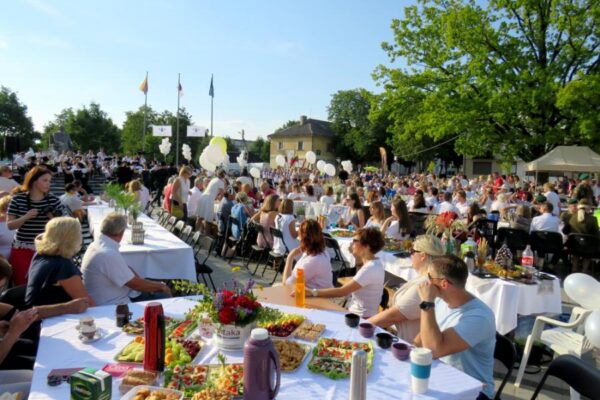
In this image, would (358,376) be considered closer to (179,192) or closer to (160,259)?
(160,259)

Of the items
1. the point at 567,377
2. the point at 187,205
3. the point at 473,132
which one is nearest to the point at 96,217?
the point at 187,205

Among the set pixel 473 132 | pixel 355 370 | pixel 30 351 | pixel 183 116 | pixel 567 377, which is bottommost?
pixel 30 351

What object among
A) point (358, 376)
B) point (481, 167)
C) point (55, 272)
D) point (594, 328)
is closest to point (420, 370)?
point (358, 376)

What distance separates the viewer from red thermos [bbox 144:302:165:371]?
7.20ft

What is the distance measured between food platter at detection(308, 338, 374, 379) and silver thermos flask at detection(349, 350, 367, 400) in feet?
1.15

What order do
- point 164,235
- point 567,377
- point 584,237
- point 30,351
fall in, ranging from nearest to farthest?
1. point 567,377
2. point 30,351
3. point 164,235
4. point 584,237

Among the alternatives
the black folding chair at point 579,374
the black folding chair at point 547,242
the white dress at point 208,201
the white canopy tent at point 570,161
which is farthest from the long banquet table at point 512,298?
the white canopy tent at point 570,161

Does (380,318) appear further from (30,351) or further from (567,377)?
(30,351)

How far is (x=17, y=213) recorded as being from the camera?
5199 millimetres

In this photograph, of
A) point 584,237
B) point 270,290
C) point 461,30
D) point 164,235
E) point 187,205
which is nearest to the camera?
point 270,290

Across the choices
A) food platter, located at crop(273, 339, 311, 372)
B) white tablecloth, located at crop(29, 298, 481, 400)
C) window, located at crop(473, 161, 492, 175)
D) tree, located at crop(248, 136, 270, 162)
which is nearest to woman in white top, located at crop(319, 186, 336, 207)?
white tablecloth, located at crop(29, 298, 481, 400)

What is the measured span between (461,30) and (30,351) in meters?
20.0

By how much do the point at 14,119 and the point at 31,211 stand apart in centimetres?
5867

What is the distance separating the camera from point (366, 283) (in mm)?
3744
